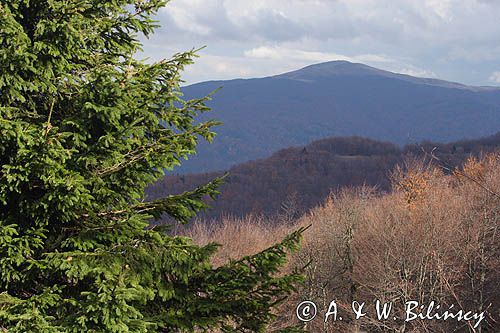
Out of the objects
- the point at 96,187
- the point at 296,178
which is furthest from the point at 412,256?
the point at 296,178

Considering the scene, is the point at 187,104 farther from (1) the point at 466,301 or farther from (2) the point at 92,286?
(1) the point at 466,301

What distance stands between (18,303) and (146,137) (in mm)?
2271

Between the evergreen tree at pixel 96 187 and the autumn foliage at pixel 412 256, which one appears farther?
the autumn foliage at pixel 412 256

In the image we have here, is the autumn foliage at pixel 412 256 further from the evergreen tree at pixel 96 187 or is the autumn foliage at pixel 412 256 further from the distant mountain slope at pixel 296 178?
the distant mountain slope at pixel 296 178

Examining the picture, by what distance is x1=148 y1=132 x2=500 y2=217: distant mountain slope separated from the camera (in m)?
113

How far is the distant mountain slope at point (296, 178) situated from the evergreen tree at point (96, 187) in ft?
314

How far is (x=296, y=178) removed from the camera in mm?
128625

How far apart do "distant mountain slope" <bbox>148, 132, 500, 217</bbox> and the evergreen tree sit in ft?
314

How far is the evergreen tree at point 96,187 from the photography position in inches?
189

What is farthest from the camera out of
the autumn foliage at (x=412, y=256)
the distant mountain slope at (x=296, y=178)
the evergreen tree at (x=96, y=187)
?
the distant mountain slope at (x=296, y=178)

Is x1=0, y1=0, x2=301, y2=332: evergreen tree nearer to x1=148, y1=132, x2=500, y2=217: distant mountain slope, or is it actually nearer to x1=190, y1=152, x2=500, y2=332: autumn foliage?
x1=190, y1=152, x2=500, y2=332: autumn foliage

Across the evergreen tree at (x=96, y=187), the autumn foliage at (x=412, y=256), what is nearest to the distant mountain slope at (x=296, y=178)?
the autumn foliage at (x=412, y=256)

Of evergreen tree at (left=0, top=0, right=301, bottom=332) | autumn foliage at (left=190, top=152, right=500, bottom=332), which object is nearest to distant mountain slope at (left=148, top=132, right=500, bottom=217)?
autumn foliage at (left=190, top=152, right=500, bottom=332)

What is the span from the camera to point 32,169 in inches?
190
